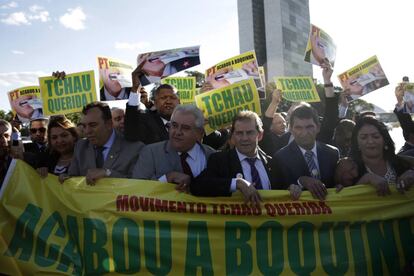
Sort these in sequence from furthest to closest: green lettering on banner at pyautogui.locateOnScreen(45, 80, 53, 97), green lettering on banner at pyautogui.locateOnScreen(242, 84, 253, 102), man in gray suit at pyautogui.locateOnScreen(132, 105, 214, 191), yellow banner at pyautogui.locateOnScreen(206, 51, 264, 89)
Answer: yellow banner at pyautogui.locateOnScreen(206, 51, 264, 89)
green lettering on banner at pyautogui.locateOnScreen(45, 80, 53, 97)
green lettering on banner at pyautogui.locateOnScreen(242, 84, 253, 102)
man in gray suit at pyautogui.locateOnScreen(132, 105, 214, 191)

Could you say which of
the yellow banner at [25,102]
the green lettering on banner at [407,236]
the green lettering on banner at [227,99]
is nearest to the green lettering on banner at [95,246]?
the green lettering on banner at [227,99]

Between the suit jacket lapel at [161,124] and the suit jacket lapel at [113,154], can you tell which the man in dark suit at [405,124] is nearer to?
the suit jacket lapel at [161,124]

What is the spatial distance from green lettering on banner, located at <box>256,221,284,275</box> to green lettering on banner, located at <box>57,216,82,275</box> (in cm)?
147

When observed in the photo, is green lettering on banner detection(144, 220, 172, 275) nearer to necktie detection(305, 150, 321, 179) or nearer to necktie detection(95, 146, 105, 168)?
necktie detection(95, 146, 105, 168)

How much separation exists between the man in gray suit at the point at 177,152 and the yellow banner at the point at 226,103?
1276 millimetres

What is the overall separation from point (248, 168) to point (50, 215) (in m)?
1.77

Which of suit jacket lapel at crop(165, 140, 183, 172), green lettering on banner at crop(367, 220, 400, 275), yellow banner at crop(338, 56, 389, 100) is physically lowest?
green lettering on banner at crop(367, 220, 400, 275)

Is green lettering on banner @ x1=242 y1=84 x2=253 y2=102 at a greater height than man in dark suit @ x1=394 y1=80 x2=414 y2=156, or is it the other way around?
green lettering on banner @ x1=242 y1=84 x2=253 y2=102

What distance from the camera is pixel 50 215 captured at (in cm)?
359

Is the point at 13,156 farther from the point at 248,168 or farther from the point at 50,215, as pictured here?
the point at 248,168

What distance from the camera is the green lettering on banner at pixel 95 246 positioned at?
3.30 metres

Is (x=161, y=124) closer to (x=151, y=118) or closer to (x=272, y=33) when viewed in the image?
(x=151, y=118)

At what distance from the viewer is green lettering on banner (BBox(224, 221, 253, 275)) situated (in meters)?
3.27

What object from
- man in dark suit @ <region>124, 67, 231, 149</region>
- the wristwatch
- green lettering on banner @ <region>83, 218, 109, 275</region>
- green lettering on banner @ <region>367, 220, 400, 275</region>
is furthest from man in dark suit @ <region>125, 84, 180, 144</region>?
green lettering on banner @ <region>367, 220, 400, 275</region>
